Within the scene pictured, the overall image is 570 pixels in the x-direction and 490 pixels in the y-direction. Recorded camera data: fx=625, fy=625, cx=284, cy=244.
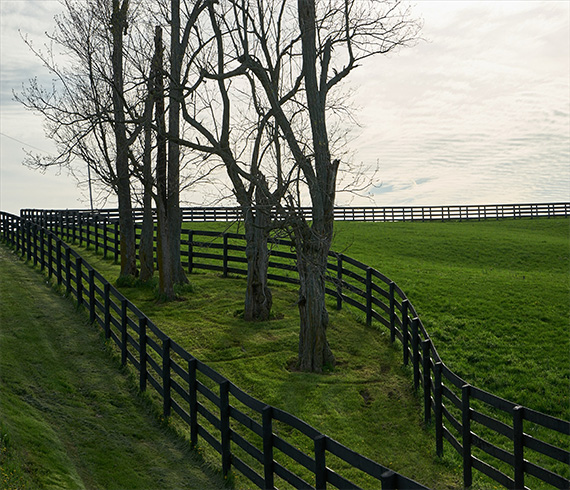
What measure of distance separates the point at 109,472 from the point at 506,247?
28.0m

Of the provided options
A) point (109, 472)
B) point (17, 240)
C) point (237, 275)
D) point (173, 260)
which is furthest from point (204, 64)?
point (17, 240)

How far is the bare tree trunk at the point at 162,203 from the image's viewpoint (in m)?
19.4

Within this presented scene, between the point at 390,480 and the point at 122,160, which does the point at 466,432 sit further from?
the point at 122,160

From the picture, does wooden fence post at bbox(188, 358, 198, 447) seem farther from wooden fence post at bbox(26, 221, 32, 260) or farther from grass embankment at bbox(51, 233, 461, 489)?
wooden fence post at bbox(26, 221, 32, 260)

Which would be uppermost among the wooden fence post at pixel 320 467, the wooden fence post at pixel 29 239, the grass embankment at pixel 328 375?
the wooden fence post at pixel 29 239

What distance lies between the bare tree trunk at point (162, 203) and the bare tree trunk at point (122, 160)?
1075 millimetres

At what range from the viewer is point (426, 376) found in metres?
11.6

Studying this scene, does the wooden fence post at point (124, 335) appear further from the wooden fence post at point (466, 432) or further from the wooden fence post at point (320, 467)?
the wooden fence post at point (320, 467)

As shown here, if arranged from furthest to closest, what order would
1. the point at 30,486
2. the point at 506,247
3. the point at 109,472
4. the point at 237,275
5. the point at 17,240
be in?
the point at 506,247, the point at 17,240, the point at 237,275, the point at 109,472, the point at 30,486

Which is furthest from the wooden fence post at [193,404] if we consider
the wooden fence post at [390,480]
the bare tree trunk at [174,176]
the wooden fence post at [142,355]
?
the bare tree trunk at [174,176]

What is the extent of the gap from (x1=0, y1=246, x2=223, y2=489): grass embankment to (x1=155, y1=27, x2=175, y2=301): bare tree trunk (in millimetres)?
4523

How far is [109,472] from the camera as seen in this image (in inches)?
341

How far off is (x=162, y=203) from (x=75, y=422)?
1086cm

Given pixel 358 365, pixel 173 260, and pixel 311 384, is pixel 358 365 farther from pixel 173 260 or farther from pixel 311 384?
pixel 173 260
